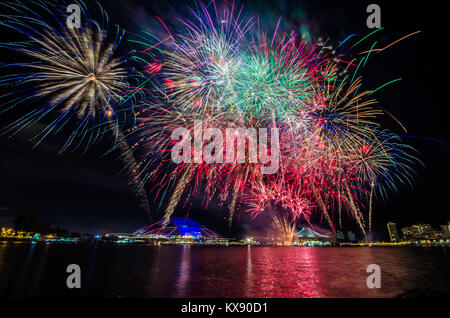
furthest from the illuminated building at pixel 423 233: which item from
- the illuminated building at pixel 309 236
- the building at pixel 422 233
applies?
the illuminated building at pixel 309 236

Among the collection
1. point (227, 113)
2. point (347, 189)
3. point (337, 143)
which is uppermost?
point (227, 113)

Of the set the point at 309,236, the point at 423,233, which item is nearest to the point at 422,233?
the point at 423,233

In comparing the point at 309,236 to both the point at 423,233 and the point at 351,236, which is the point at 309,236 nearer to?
the point at 351,236

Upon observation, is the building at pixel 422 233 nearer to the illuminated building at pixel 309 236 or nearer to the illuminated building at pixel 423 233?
the illuminated building at pixel 423 233

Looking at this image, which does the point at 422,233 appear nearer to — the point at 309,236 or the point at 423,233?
the point at 423,233

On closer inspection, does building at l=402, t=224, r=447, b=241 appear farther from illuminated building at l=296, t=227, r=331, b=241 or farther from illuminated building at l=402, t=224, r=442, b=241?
illuminated building at l=296, t=227, r=331, b=241

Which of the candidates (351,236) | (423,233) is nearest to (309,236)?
(351,236)

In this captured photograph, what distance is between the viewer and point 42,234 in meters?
144

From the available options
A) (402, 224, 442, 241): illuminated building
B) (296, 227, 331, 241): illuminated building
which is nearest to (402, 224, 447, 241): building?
(402, 224, 442, 241): illuminated building
